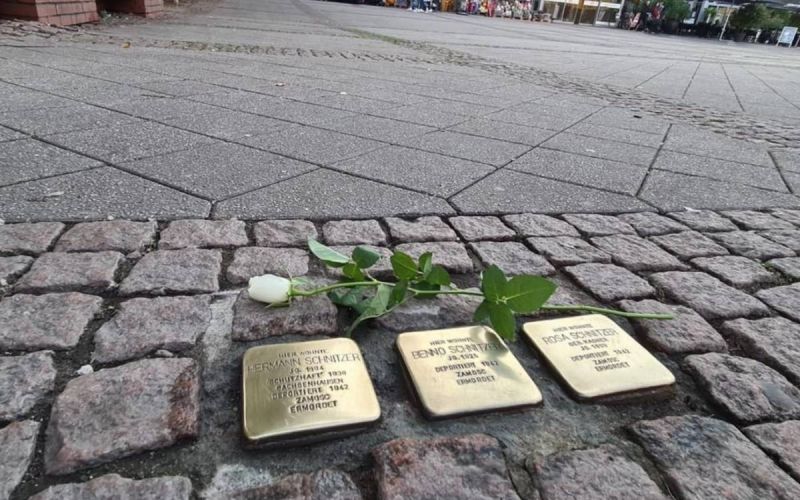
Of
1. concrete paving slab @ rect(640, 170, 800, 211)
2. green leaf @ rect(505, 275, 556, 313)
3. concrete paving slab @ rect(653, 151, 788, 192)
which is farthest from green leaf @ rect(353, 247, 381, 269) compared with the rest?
concrete paving slab @ rect(653, 151, 788, 192)

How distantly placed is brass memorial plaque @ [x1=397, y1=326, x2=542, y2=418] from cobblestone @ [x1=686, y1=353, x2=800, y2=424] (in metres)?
0.44

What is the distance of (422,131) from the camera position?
122 inches

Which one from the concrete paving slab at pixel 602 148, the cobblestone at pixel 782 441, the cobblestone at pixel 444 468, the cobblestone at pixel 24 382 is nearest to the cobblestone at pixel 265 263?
the cobblestone at pixel 24 382

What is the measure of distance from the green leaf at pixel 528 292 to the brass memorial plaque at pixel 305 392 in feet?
1.27

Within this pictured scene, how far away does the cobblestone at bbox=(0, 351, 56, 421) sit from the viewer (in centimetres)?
92

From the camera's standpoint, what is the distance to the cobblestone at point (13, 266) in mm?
1296

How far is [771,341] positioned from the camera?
4.30ft

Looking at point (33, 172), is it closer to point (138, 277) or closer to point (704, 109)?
point (138, 277)

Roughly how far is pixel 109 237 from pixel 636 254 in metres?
1.77

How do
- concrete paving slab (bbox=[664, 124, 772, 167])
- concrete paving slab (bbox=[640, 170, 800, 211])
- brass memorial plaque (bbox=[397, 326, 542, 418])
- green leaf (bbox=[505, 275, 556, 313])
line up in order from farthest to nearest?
concrete paving slab (bbox=[664, 124, 772, 167]) < concrete paving slab (bbox=[640, 170, 800, 211]) < green leaf (bbox=[505, 275, 556, 313]) < brass memorial plaque (bbox=[397, 326, 542, 418])

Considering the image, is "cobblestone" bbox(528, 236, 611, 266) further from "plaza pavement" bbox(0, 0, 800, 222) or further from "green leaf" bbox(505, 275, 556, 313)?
"green leaf" bbox(505, 275, 556, 313)

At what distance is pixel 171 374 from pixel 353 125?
2.32 meters

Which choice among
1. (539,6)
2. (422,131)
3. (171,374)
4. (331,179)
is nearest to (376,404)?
(171,374)

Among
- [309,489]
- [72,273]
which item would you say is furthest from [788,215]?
[72,273]
